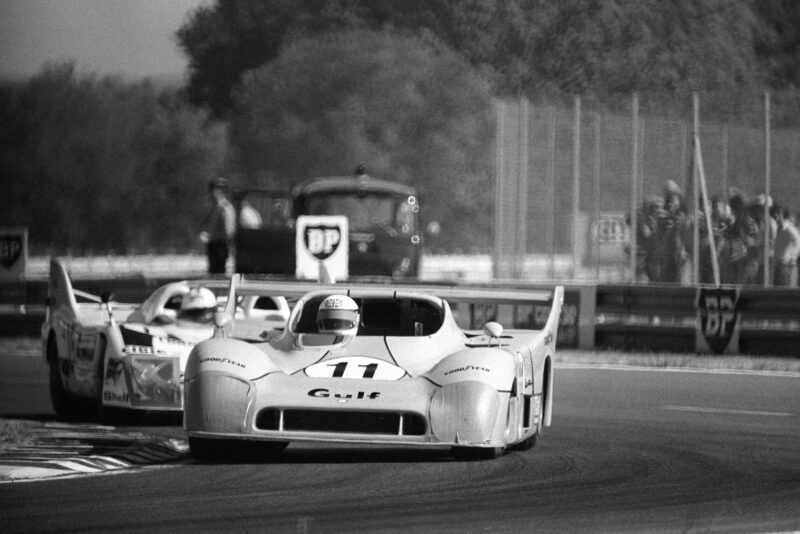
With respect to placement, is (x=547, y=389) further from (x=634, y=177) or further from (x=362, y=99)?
(x=362, y=99)

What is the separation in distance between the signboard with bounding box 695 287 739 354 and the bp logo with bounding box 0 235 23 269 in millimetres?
7330

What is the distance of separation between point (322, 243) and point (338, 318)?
10302 mm

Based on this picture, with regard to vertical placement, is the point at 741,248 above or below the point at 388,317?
above

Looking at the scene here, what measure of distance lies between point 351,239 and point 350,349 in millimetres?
13990

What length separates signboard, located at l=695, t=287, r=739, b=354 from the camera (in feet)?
62.6

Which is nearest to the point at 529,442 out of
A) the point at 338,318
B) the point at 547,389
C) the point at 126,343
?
the point at 547,389

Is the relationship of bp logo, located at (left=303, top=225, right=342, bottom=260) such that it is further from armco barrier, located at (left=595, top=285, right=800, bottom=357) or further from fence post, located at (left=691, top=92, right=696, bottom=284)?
fence post, located at (left=691, top=92, right=696, bottom=284)

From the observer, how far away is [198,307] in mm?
12531

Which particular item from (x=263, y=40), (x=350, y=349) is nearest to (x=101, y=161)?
(x=263, y=40)

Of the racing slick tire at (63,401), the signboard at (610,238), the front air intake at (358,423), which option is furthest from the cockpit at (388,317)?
the signboard at (610,238)

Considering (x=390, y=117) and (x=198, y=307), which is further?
(x=390, y=117)

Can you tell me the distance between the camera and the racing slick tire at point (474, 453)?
9.31 m

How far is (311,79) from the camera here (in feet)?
198

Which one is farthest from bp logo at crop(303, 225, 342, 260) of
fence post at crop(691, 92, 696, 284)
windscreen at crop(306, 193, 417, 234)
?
fence post at crop(691, 92, 696, 284)
